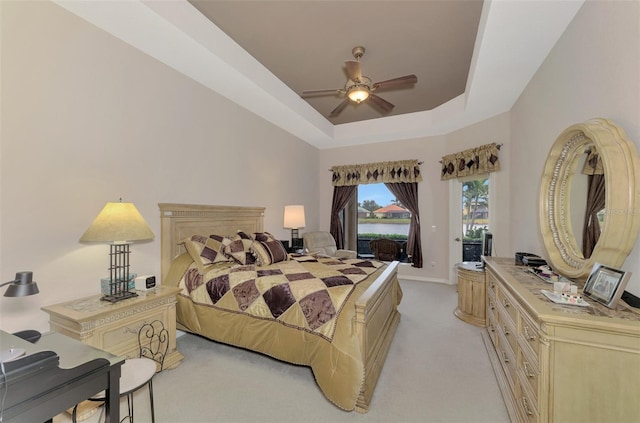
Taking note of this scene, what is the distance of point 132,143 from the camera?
257 centimetres

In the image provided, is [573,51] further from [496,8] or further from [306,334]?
[306,334]

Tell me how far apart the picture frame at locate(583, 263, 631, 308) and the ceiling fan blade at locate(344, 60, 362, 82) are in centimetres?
257

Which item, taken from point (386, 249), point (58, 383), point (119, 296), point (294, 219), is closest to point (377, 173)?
point (386, 249)

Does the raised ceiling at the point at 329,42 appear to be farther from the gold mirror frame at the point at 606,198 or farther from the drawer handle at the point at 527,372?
the drawer handle at the point at 527,372

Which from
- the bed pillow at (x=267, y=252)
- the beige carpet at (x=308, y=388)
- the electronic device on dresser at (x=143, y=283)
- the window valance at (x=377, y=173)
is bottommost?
the beige carpet at (x=308, y=388)

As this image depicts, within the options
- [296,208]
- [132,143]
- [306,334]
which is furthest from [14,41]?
[296,208]

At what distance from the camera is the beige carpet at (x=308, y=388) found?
1.81 m

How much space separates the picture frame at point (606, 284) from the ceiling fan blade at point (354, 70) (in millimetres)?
2571

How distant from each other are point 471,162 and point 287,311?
13.2ft

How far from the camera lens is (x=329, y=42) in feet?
10.1

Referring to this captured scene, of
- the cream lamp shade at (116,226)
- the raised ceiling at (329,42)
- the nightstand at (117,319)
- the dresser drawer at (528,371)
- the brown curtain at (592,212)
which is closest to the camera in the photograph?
the dresser drawer at (528,371)

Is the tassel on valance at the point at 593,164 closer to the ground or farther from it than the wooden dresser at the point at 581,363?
farther from it

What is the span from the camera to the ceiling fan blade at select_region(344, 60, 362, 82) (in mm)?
2775

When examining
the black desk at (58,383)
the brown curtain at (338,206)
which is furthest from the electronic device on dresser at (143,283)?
the brown curtain at (338,206)
